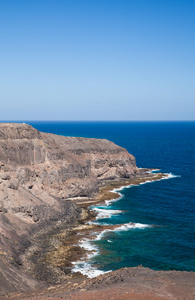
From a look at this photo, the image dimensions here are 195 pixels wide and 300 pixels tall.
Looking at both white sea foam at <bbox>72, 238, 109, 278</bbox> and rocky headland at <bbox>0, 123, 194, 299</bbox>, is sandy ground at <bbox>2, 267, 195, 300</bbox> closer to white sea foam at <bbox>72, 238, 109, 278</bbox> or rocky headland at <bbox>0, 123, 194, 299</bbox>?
rocky headland at <bbox>0, 123, 194, 299</bbox>

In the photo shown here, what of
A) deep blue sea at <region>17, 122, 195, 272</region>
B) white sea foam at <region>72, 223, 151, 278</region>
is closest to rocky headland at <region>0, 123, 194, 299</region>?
white sea foam at <region>72, 223, 151, 278</region>

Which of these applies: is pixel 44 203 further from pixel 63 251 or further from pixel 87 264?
pixel 87 264

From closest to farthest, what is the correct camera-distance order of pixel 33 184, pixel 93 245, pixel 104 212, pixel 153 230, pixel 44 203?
pixel 93 245 → pixel 153 230 → pixel 44 203 → pixel 33 184 → pixel 104 212

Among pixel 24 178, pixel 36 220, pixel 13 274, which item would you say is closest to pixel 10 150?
pixel 24 178

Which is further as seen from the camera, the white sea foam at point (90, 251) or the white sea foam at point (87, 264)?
the white sea foam at point (90, 251)

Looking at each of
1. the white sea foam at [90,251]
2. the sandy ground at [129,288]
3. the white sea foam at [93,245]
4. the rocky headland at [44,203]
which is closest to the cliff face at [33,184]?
the rocky headland at [44,203]

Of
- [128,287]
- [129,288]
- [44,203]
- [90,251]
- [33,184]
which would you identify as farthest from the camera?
[33,184]

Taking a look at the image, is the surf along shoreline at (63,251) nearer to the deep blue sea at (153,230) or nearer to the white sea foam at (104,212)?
the white sea foam at (104,212)

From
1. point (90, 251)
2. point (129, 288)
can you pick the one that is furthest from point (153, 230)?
point (129, 288)
